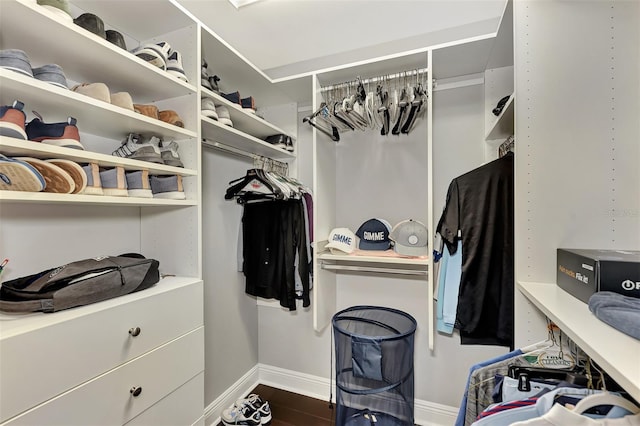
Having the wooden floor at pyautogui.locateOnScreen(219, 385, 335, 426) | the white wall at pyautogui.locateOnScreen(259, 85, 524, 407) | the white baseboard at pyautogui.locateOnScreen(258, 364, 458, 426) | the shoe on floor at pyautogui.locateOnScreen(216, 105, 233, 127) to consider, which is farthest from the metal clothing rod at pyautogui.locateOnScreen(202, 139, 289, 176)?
the wooden floor at pyautogui.locateOnScreen(219, 385, 335, 426)

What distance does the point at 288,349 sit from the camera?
2283 mm

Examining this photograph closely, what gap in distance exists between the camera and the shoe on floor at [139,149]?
1.18 metres

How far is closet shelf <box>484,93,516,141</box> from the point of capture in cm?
125

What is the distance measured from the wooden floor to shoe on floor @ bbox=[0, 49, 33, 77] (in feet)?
7.02

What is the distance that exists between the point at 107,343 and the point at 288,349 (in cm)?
159

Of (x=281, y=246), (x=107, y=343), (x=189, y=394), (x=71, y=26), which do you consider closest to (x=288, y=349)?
(x=281, y=246)

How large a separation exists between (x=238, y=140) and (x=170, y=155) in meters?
0.59

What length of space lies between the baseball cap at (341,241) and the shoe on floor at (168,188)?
3.08ft

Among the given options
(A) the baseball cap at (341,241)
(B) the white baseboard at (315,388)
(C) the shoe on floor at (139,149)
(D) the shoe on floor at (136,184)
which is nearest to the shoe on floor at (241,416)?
(B) the white baseboard at (315,388)

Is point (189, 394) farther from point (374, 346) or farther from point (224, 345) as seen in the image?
point (374, 346)

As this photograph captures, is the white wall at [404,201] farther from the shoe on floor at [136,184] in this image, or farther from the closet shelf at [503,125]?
the shoe on floor at [136,184]

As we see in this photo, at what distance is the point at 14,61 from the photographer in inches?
31.5

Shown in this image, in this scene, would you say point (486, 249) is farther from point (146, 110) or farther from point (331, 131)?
point (146, 110)

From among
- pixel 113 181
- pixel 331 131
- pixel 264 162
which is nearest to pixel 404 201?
pixel 331 131
